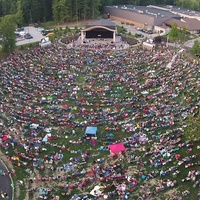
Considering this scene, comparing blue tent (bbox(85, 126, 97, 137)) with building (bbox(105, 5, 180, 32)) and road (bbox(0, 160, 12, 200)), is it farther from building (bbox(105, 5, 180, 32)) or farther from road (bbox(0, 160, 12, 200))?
building (bbox(105, 5, 180, 32))

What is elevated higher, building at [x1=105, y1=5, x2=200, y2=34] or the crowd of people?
building at [x1=105, y1=5, x2=200, y2=34]

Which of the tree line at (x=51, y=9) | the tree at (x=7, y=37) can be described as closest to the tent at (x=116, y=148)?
the tree at (x=7, y=37)

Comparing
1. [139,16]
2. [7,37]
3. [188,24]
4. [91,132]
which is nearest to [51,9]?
[139,16]

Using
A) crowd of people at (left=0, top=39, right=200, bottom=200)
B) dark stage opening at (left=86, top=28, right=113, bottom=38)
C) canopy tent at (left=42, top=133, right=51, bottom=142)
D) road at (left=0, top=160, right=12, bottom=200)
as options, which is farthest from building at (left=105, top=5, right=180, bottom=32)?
road at (left=0, top=160, right=12, bottom=200)

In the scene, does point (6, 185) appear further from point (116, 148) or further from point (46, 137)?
point (116, 148)

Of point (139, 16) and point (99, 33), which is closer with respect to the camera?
→ point (99, 33)

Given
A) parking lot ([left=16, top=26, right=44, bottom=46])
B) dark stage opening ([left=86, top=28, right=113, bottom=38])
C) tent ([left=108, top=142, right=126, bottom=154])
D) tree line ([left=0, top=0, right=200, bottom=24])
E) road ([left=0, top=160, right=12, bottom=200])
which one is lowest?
road ([left=0, top=160, right=12, bottom=200])
